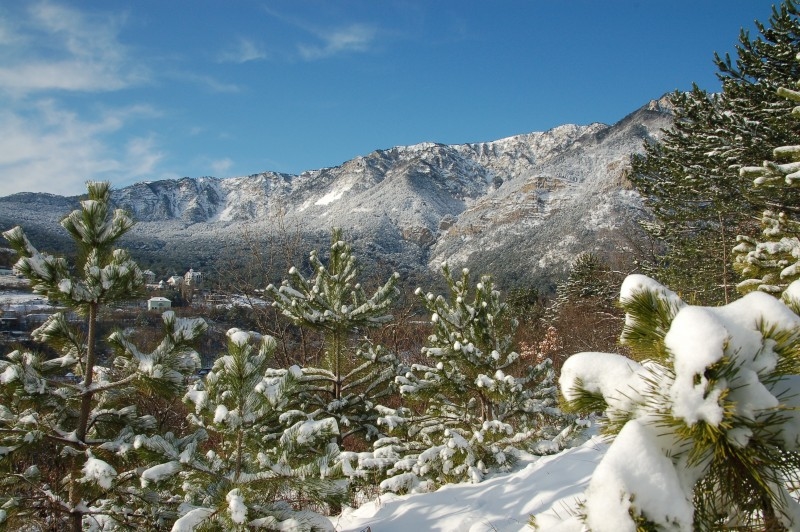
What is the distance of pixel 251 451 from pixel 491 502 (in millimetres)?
2294

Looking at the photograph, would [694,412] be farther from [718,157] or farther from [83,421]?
[718,157]

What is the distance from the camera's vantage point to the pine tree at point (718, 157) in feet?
33.4

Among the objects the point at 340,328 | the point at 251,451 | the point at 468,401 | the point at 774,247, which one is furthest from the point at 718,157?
the point at 251,451

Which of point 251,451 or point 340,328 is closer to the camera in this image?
point 251,451

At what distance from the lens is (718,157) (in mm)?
11477

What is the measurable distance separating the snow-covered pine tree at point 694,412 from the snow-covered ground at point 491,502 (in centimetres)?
215

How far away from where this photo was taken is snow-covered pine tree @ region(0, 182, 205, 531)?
3.53 metres

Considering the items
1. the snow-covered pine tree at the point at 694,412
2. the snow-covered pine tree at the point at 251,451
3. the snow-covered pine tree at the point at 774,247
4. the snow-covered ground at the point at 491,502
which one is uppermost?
the snow-covered pine tree at the point at 774,247

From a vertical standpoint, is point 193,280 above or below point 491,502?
above

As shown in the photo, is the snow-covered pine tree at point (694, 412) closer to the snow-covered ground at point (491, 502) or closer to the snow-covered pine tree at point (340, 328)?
the snow-covered ground at point (491, 502)

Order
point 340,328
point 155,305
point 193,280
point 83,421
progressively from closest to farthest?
point 83,421 < point 340,328 < point 155,305 < point 193,280

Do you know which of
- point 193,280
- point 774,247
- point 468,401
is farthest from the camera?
point 193,280

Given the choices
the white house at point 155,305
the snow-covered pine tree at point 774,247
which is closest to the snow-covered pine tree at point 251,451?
the white house at point 155,305

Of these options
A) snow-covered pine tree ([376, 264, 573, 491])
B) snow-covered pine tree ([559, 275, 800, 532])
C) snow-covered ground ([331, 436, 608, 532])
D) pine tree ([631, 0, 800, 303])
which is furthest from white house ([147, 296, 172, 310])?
pine tree ([631, 0, 800, 303])
